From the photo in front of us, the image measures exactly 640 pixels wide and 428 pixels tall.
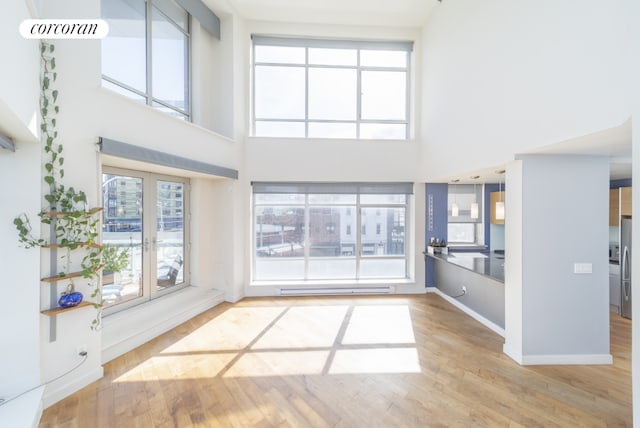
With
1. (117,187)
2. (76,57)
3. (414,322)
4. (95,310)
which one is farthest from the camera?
(414,322)

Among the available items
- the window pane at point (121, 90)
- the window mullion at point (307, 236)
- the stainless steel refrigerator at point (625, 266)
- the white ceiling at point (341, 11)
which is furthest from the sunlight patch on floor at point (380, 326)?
the white ceiling at point (341, 11)

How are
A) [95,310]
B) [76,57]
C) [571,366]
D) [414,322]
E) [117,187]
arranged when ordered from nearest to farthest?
[76,57] < [95,310] < [571,366] < [117,187] < [414,322]

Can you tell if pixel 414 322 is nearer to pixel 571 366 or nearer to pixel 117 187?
pixel 571 366

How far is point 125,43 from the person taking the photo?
3.57 metres

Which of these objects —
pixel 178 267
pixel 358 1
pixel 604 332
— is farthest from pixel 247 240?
pixel 604 332

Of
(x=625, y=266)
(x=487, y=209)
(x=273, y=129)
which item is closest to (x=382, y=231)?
(x=487, y=209)

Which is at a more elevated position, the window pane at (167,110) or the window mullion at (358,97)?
the window mullion at (358,97)

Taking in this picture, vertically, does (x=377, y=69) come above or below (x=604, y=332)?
above

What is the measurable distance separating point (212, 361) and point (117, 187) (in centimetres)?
271

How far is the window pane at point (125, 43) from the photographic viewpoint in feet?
11.1

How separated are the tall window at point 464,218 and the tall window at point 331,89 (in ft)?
7.06

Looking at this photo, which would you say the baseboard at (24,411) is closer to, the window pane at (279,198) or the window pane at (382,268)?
the window pane at (279,198)

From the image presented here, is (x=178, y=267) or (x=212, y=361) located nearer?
(x=212, y=361)

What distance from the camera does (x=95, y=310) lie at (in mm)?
2748
